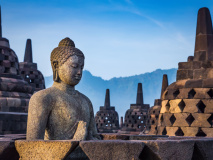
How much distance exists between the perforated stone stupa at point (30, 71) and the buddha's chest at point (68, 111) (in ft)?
49.8

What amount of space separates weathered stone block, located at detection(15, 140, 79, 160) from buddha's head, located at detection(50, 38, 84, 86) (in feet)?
3.50

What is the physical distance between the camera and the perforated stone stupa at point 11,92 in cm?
861

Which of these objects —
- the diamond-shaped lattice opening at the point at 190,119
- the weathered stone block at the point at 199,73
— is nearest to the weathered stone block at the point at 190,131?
the diamond-shaped lattice opening at the point at 190,119

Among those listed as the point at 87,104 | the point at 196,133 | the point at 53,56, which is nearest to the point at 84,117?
the point at 87,104

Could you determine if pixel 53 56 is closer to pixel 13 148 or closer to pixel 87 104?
pixel 87 104

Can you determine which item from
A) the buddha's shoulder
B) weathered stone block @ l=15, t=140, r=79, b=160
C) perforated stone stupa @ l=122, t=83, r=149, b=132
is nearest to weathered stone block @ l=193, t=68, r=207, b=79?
the buddha's shoulder

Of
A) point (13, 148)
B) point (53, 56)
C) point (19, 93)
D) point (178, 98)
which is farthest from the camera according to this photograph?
point (19, 93)

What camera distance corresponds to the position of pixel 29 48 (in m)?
18.9

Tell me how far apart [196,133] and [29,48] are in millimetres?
13979

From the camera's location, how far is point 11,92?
423 inches

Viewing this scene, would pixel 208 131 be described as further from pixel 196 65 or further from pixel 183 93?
pixel 196 65

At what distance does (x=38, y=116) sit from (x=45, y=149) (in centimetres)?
60

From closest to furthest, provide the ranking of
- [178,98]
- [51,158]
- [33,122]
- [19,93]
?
[51,158], [33,122], [178,98], [19,93]

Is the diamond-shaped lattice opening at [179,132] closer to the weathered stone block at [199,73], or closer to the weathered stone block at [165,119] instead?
the weathered stone block at [165,119]
